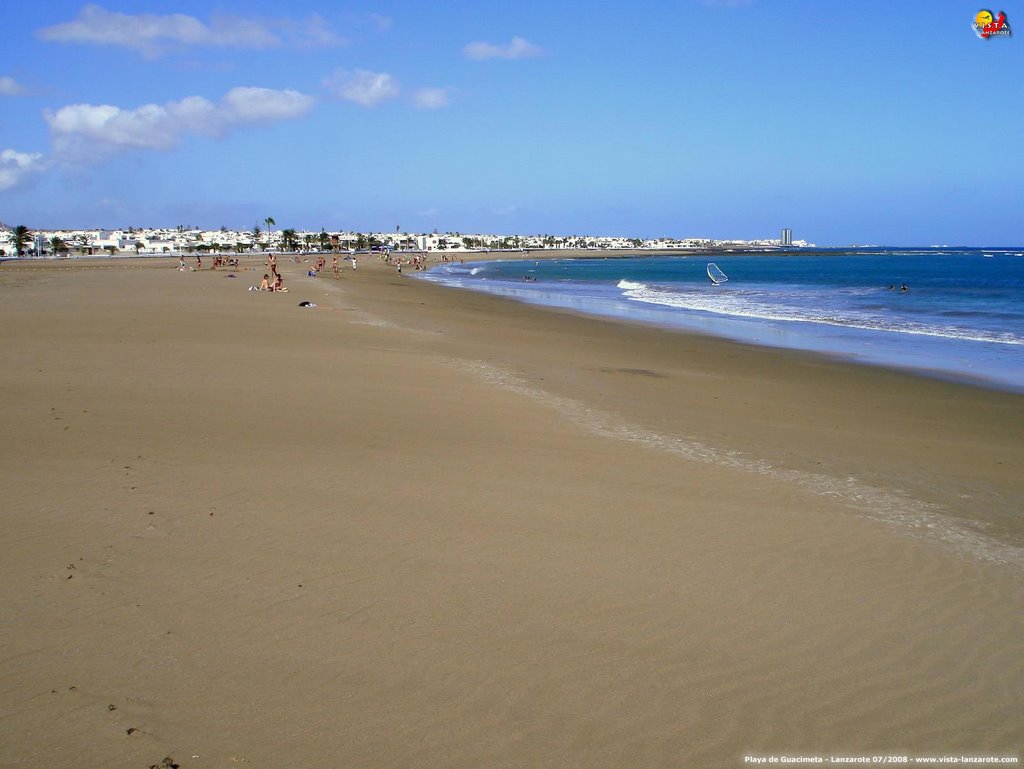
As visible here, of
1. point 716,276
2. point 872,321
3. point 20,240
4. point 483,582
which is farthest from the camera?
point 20,240

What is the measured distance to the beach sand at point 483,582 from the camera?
3.28 metres

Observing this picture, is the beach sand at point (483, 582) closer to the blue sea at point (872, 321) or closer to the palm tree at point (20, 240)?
the blue sea at point (872, 321)

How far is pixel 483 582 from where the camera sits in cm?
460

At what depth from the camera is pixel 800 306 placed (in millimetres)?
36031

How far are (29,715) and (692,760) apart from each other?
2713mm

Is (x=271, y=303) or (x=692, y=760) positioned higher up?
(x=271, y=303)

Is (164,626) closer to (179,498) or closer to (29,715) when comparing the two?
(29,715)

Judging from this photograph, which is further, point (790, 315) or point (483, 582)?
point (790, 315)

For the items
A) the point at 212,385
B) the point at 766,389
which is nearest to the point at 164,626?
→ the point at 212,385

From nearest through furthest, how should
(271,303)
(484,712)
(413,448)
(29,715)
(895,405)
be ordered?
(29,715)
(484,712)
(413,448)
(895,405)
(271,303)

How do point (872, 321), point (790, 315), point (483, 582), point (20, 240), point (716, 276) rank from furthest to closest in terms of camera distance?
1. point (20, 240)
2. point (716, 276)
3. point (790, 315)
4. point (872, 321)
5. point (483, 582)

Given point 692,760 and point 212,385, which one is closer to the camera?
point 692,760

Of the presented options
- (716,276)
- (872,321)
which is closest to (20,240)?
(716,276)

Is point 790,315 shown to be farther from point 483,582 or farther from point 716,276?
point 716,276
